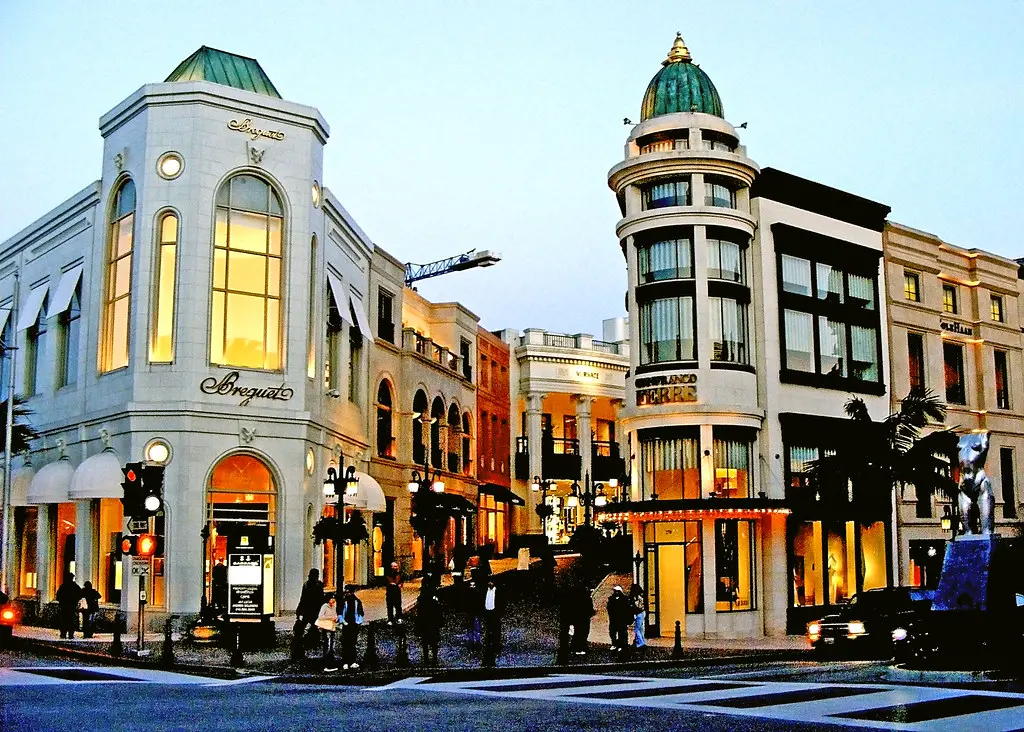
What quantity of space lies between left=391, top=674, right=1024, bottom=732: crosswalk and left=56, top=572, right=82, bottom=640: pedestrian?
14913 mm

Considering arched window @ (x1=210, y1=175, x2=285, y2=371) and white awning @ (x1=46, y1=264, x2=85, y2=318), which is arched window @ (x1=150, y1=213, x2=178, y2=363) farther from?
white awning @ (x1=46, y1=264, x2=85, y2=318)

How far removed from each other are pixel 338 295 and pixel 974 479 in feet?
88.0

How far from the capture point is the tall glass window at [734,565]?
1362 inches

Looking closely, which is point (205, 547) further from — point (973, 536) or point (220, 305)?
point (973, 536)

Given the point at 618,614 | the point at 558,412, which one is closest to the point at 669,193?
the point at 618,614

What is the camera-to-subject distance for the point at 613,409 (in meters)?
82.8

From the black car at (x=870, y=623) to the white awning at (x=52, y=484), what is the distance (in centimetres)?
2530

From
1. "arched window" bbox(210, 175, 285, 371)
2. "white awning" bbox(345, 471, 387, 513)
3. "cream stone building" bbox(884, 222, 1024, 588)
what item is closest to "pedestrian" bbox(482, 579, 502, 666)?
"arched window" bbox(210, 175, 285, 371)

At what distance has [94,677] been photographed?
21.3m

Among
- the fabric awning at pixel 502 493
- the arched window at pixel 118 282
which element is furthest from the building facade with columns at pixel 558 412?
the arched window at pixel 118 282

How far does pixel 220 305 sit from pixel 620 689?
2204 cm

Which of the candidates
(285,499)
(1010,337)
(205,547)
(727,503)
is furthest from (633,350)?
(1010,337)

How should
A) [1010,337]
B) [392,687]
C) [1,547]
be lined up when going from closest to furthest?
[392,687] < [1,547] < [1010,337]

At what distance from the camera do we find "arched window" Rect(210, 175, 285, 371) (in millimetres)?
36500
